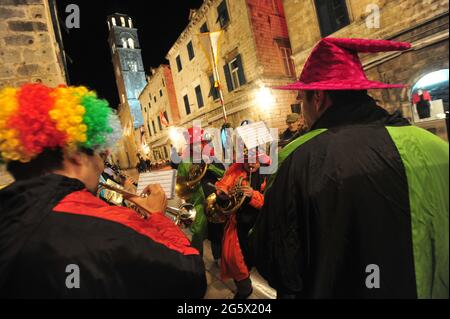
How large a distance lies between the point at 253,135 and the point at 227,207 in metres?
1.14

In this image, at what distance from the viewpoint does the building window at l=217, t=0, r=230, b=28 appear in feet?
47.6

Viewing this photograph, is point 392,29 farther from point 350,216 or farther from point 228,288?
point 350,216

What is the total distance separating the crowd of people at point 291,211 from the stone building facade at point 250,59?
1183 centimetres

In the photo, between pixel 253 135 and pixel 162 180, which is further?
pixel 253 135

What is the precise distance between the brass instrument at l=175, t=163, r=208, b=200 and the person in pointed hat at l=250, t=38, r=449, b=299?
2.79 metres

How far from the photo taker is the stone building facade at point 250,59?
13336mm

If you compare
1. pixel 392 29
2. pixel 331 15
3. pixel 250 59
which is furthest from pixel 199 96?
pixel 392 29

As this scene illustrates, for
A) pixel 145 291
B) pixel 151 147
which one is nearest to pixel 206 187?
pixel 145 291

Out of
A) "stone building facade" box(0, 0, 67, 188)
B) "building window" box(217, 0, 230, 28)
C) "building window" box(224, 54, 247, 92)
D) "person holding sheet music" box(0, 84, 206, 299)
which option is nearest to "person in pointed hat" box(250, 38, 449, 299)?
"person holding sheet music" box(0, 84, 206, 299)

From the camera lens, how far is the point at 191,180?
13.9 feet

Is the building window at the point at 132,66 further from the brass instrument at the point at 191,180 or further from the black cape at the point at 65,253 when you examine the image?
the black cape at the point at 65,253

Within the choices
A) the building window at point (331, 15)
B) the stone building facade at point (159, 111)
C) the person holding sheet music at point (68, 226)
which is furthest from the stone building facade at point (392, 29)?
the stone building facade at point (159, 111)

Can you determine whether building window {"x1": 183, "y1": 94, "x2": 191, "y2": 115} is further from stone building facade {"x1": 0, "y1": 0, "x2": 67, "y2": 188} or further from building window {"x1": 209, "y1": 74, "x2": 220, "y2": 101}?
stone building facade {"x1": 0, "y1": 0, "x2": 67, "y2": 188}

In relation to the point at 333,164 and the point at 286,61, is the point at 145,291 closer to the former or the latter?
the point at 333,164
